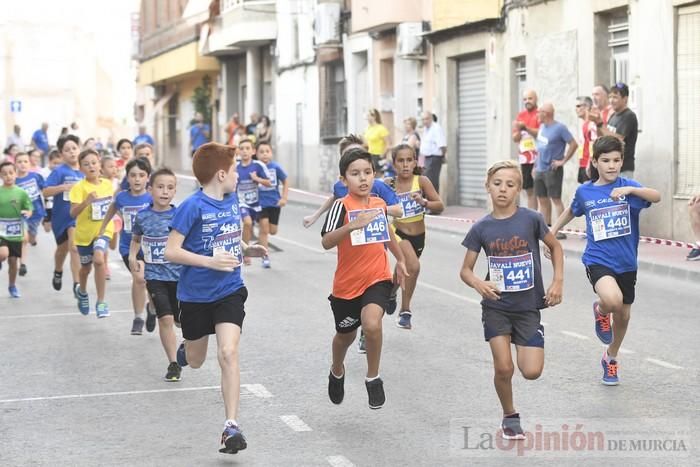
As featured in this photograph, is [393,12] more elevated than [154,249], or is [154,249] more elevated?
[393,12]

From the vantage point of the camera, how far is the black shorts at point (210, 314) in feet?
26.3

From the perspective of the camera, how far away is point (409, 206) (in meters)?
12.0

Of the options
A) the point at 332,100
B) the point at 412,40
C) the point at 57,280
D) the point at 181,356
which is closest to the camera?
the point at 181,356

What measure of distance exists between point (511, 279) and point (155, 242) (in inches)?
144

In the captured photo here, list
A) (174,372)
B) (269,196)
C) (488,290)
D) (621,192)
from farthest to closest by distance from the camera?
(269,196), (174,372), (621,192), (488,290)

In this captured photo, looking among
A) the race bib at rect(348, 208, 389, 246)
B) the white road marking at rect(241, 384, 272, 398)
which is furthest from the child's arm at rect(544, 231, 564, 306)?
the white road marking at rect(241, 384, 272, 398)

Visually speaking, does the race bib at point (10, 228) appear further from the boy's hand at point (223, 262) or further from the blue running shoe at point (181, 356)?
the boy's hand at point (223, 262)

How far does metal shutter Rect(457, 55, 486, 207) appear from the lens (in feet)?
96.3

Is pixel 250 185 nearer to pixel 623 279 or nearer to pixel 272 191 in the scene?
pixel 272 191

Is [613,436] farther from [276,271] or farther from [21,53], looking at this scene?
[21,53]

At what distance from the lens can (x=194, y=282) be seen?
26.6ft

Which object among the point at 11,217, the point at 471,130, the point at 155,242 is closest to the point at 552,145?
the point at 471,130

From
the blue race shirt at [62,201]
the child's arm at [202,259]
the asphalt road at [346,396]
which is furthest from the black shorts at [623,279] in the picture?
the blue race shirt at [62,201]

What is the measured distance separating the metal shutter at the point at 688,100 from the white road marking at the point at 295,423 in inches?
499
